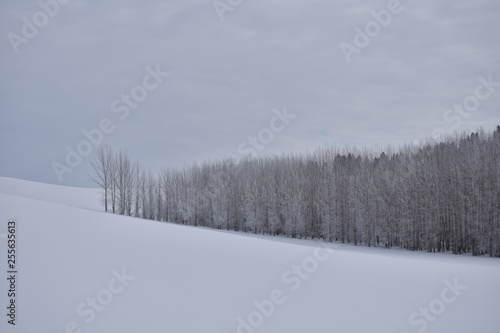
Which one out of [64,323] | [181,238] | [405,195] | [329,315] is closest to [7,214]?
[181,238]

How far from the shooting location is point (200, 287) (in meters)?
9.23

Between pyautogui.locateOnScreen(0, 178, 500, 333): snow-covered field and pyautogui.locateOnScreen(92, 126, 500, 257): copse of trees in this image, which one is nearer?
pyautogui.locateOnScreen(0, 178, 500, 333): snow-covered field

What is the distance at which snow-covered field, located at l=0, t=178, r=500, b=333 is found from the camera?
25.0ft

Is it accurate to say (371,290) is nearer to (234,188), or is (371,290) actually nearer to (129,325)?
(129,325)

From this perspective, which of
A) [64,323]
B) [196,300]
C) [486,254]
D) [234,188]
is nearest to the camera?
[64,323]

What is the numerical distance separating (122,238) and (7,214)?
10.5 ft

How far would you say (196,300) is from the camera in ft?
28.2

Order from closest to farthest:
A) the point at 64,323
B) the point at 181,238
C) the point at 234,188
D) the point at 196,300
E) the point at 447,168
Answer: the point at 64,323 → the point at 196,300 → the point at 181,238 → the point at 447,168 → the point at 234,188

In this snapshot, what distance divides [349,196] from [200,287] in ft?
103

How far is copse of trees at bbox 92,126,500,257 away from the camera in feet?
102

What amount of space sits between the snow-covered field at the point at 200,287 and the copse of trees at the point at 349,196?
775 inches

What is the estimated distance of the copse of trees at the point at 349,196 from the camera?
3102 centimetres

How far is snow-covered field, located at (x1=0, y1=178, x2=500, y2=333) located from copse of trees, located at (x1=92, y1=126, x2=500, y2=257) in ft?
64.6

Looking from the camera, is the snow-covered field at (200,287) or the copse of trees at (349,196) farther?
the copse of trees at (349,196)
